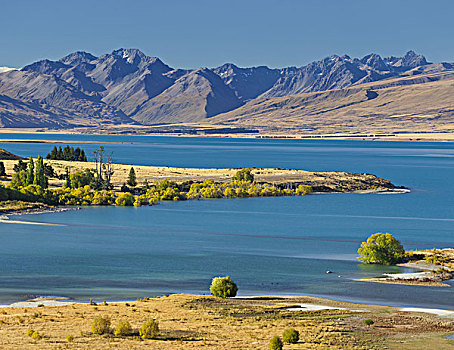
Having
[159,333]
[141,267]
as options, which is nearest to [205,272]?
[141,267]

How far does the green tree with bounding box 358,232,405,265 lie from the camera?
75.3 metres

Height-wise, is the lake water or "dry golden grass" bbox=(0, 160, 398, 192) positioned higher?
"dry golden grass" bbox=(0, 160, 398, 192)

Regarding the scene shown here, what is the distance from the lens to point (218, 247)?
289 feet

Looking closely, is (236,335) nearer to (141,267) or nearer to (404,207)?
(141,267)

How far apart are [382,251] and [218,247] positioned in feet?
70.8

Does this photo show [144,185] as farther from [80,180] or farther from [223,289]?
[223,289]

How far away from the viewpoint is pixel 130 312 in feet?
163

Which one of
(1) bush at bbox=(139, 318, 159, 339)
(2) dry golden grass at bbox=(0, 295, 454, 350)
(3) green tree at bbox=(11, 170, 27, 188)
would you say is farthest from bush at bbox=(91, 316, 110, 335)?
(3) green tree at bbox=(11, 170, 27, 188)

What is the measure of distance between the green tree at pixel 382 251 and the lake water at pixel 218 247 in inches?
68.5

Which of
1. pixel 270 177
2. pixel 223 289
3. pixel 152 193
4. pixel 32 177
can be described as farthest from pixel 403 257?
pixel 270 177

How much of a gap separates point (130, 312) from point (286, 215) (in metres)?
76.2

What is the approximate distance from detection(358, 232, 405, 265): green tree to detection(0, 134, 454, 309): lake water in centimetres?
174

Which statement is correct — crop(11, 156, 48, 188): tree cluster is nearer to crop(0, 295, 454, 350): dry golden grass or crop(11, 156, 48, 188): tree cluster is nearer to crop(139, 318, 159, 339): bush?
crop(0, 295, 454, 350): dry golden grass

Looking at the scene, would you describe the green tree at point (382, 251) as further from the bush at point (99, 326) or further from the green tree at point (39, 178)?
the green tree at point (39, 178)
